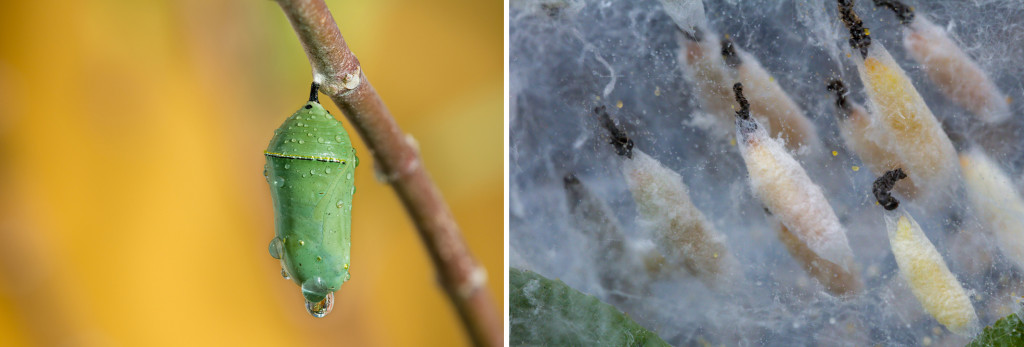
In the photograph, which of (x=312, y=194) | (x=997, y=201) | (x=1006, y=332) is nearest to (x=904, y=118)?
(x=997, y=201)


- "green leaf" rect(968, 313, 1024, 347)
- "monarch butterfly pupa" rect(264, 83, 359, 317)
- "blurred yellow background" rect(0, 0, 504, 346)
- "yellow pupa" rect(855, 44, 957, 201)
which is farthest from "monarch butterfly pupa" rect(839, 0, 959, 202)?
"monarch butterfly pupa" rect(264, 83, 359, 317)

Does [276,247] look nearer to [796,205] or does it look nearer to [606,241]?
[606,241]

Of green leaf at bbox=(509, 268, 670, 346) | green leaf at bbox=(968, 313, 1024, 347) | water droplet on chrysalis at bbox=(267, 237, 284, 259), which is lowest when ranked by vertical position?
green leaf at bbox=(509, 268, 670, 346)

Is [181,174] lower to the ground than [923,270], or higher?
higher

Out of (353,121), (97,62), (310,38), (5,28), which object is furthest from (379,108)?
(5,28)

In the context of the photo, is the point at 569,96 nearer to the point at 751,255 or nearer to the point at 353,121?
the point at 751,255

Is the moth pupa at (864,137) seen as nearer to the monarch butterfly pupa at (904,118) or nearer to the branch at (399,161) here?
the monarch butterfly pupa at (904,118)

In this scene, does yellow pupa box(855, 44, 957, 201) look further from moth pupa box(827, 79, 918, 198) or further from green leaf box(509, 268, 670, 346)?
green leaf box(509, 268, 670, 346)
